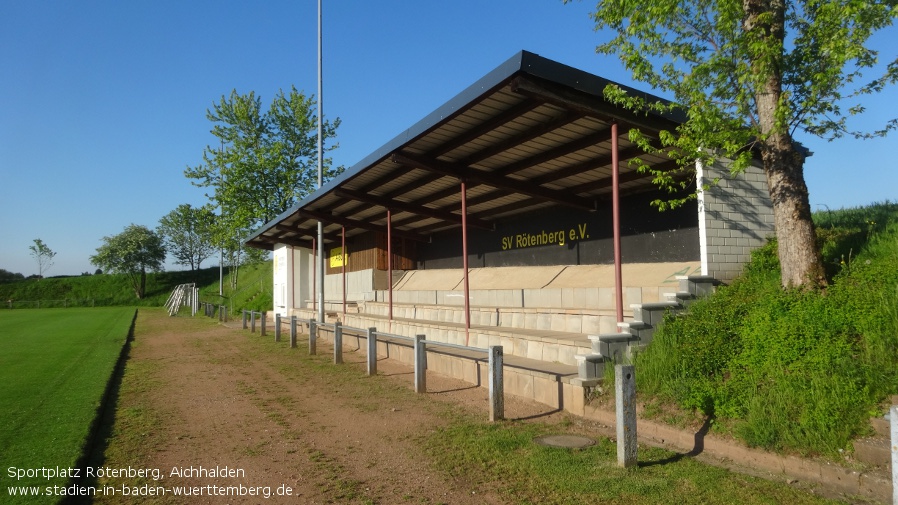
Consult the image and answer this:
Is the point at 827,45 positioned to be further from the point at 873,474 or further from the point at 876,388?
the point at 873,474

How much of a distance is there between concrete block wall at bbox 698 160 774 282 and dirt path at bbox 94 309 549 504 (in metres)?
3.76

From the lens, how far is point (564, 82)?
7746mm

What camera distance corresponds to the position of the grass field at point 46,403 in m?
5.68

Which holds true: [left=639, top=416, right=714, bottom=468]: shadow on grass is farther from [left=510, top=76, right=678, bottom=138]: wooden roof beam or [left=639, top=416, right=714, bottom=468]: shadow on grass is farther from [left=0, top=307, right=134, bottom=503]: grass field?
[left=0, top=307, right=134, bottom=503]: grass field

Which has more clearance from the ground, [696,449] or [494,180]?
[494,180]

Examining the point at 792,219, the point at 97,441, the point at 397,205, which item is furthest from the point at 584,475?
the point at 397,205

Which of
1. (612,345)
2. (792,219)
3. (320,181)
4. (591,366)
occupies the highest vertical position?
(320,181)

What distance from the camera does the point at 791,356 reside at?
5773 mm

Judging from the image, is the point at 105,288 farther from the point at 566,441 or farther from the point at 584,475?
the point at 584,475

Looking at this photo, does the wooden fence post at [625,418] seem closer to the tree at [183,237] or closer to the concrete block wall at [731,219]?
the concrete block wall at [731,219]

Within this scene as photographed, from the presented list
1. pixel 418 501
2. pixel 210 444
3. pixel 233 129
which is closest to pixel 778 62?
pixel 418 501

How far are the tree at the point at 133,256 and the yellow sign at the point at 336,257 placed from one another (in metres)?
46.6

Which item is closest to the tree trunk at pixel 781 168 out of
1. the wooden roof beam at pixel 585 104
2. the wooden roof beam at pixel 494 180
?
the wooden roof beam at pixel 585 104

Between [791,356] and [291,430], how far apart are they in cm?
555
